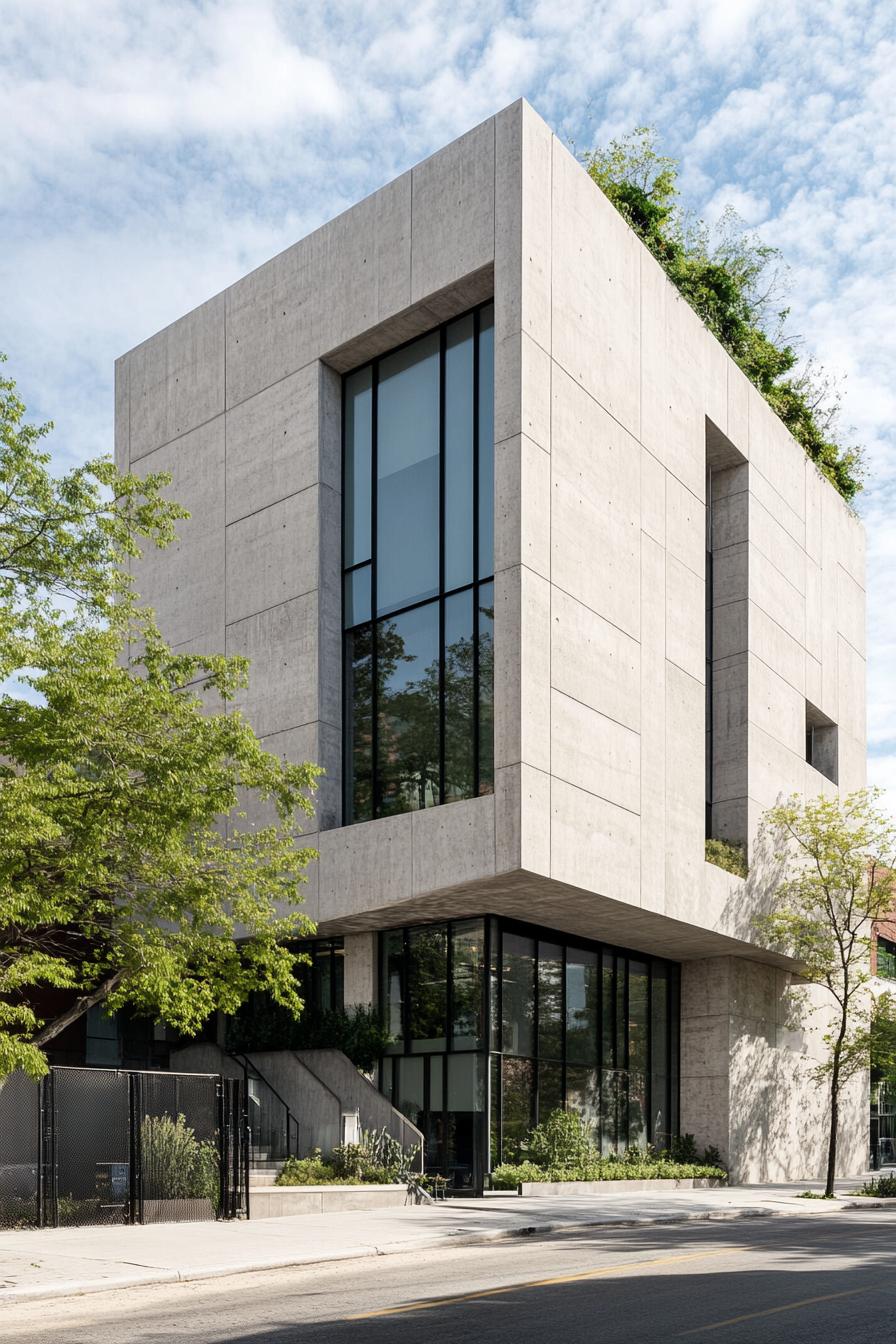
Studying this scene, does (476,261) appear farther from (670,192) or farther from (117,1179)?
(117,1179)

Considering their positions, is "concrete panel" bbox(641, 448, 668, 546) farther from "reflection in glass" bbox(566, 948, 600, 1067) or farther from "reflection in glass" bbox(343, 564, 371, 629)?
"reflection in glass" bbox(566, 948, 600, 1067)

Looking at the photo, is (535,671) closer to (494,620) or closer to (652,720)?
(494,620)

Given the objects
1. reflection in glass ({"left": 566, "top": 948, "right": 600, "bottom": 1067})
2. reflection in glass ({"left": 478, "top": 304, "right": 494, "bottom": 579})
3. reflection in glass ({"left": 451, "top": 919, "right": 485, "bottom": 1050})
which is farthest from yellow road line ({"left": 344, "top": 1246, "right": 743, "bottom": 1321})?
Answer: reflection in glass ({"left": 478, "top": 304, "right": 494, "bottom": 579})

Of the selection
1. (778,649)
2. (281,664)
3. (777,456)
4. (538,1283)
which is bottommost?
(538,1283)

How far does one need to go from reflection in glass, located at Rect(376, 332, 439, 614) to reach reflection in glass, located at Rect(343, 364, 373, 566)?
1.04 ft

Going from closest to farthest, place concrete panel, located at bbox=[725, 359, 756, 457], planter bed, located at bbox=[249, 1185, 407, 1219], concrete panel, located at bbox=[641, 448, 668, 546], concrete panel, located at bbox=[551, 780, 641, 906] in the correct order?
planter bed, located at bbox=[249, 1185, 407, 1219], concrete panel, located at bbox=[551, 780, 641, 906], concrete panel, located at bbox=[641, 448, 668, 546], concrete panel, located at bbox=[725, 359, 756, 457]

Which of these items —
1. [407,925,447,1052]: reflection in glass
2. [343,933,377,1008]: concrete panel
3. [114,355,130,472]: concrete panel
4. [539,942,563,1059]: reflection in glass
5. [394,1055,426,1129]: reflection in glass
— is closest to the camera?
[394,1055,426,1129]: reflection in glass

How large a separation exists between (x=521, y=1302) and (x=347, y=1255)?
5802 millimetres

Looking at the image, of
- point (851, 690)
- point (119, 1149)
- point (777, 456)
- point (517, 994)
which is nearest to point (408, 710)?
point (517, 994)

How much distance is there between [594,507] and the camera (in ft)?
106

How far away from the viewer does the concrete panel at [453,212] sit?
31.4 meters

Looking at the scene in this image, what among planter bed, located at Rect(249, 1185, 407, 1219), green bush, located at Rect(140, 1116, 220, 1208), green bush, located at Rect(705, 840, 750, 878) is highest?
green bush, located at Rect(705, 840, 750, 878)

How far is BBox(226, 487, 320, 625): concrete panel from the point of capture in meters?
34.0

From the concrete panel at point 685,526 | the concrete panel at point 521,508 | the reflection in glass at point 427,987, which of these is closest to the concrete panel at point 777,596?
the concrete panel at point 685,526
